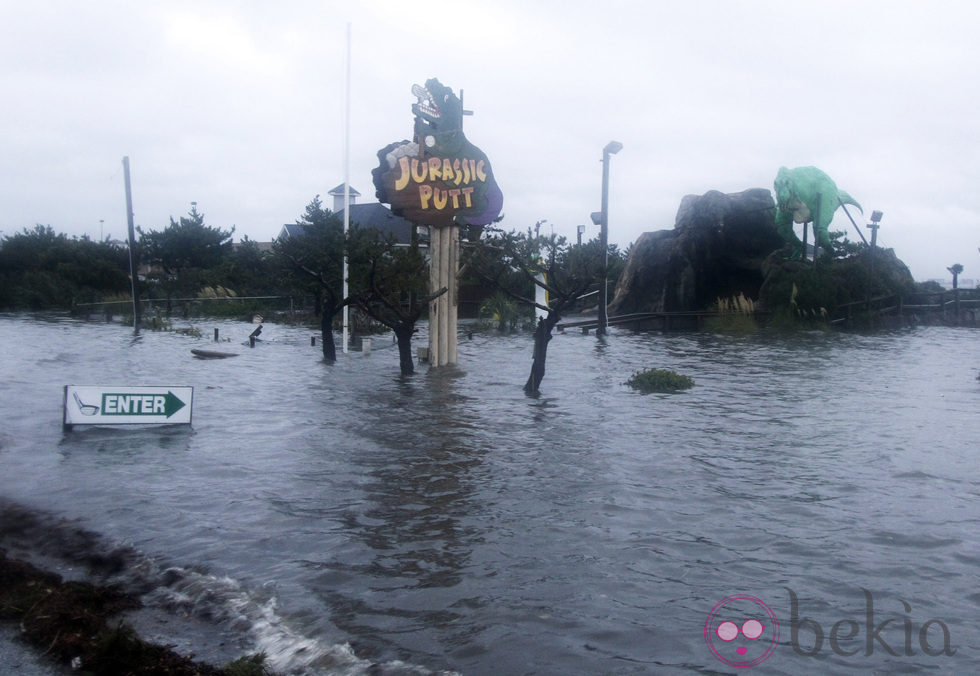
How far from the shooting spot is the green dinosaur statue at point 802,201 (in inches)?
1425

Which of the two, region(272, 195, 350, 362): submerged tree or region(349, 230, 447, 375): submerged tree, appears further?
region(272, 195, 350, 362): submerged tree

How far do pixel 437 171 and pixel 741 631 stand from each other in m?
14.6

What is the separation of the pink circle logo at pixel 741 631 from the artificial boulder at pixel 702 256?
31022mm

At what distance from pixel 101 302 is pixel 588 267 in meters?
30.8

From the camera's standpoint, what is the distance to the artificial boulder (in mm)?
36781

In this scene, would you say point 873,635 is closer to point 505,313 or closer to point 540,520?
point 540,520

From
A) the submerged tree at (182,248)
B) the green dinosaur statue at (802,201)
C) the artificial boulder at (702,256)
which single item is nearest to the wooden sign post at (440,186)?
the artificial boulder at (702,256)

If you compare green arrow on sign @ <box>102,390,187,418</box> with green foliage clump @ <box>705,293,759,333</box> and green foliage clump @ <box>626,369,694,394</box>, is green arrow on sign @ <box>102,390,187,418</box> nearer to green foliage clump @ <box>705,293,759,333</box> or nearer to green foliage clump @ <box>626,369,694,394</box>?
→ green foliage clump @ <box>626,369,694,394</box>

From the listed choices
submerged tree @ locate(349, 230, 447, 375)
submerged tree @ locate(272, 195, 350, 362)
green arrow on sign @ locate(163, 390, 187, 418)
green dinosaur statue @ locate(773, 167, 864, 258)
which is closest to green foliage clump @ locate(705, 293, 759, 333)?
green dinosaur statue @ locate(773, 167, 864, 258)

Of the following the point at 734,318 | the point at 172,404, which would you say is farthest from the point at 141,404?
the point at 734,318

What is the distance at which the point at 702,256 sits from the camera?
37562 mm

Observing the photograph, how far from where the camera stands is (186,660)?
5.06m

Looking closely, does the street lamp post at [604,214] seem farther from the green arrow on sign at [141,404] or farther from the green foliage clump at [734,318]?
the green arrow on sign at [141,404]

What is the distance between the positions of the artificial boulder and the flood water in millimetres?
20832
